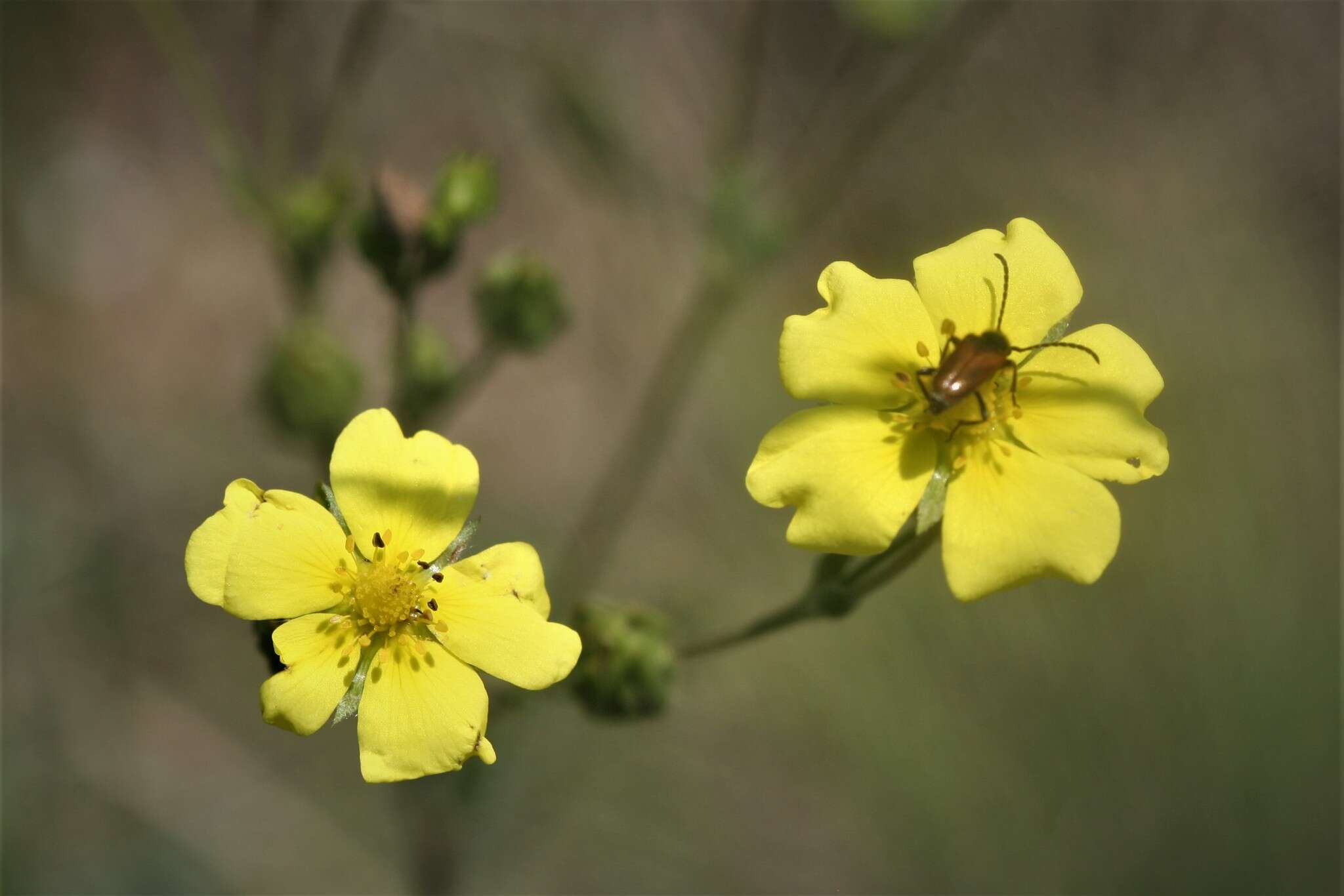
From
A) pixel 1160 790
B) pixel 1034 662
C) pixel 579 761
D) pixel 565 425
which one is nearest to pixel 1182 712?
pixel 1160 790

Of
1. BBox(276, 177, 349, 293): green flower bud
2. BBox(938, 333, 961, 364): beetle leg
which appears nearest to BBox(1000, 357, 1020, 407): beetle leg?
BBox(938, 333, 961, 364): beetle leg

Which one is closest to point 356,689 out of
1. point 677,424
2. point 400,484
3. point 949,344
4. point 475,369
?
point 400,484

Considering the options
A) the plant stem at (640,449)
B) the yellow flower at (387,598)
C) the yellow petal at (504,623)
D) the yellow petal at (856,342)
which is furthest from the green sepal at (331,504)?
the plant stem at (640,449)

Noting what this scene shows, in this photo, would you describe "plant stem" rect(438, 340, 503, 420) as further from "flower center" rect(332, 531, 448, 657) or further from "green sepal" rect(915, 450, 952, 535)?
"green sepal" rect(915, 450, 952, 535)

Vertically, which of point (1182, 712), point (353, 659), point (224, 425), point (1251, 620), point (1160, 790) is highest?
point (224, 425)

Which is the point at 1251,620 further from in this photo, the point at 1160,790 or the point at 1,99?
the point at 1,99

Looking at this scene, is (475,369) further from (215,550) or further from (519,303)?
(215,550)

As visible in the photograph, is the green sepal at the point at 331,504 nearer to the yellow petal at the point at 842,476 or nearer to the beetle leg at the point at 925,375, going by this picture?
the yellow petal at the point at 842,476
